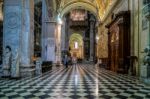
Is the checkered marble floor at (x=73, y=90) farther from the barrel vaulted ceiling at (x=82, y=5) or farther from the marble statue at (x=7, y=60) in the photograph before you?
the barrel vaulted ceiling at (x=82, y=5)

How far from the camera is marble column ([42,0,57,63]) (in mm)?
23016

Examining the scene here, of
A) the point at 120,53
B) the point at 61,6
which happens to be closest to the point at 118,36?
the point at 120,53

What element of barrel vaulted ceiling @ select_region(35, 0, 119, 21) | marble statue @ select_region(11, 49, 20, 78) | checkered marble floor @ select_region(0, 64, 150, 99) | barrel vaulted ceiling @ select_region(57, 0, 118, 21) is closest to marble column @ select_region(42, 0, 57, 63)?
barrel vaulted ceiling @ select_region(35, 0, 119, 21)

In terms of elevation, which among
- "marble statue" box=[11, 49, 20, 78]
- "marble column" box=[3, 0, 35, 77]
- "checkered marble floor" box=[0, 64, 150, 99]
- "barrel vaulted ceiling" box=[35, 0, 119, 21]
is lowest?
"checkered marble floor" box=[0, 64, 150, 99]

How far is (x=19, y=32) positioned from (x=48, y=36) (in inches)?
496

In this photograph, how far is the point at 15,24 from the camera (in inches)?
462

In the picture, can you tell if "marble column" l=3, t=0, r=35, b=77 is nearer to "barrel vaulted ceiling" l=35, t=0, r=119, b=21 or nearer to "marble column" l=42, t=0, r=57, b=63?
"marble column" l=42, t=0, r=57, b=63

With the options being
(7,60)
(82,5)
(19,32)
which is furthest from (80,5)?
(7,60)

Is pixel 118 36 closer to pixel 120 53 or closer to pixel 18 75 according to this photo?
→ pixel 120 53

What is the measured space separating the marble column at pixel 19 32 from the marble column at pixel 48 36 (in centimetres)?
1046

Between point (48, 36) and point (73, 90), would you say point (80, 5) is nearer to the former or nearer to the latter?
point (48, 36)

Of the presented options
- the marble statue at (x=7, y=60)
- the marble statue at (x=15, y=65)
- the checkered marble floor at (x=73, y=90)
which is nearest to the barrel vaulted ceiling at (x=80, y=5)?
the marble statue at (x=7, y=60)

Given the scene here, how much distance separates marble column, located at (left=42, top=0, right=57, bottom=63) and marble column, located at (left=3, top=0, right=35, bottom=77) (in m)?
10.5

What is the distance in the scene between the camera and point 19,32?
1177 cm
